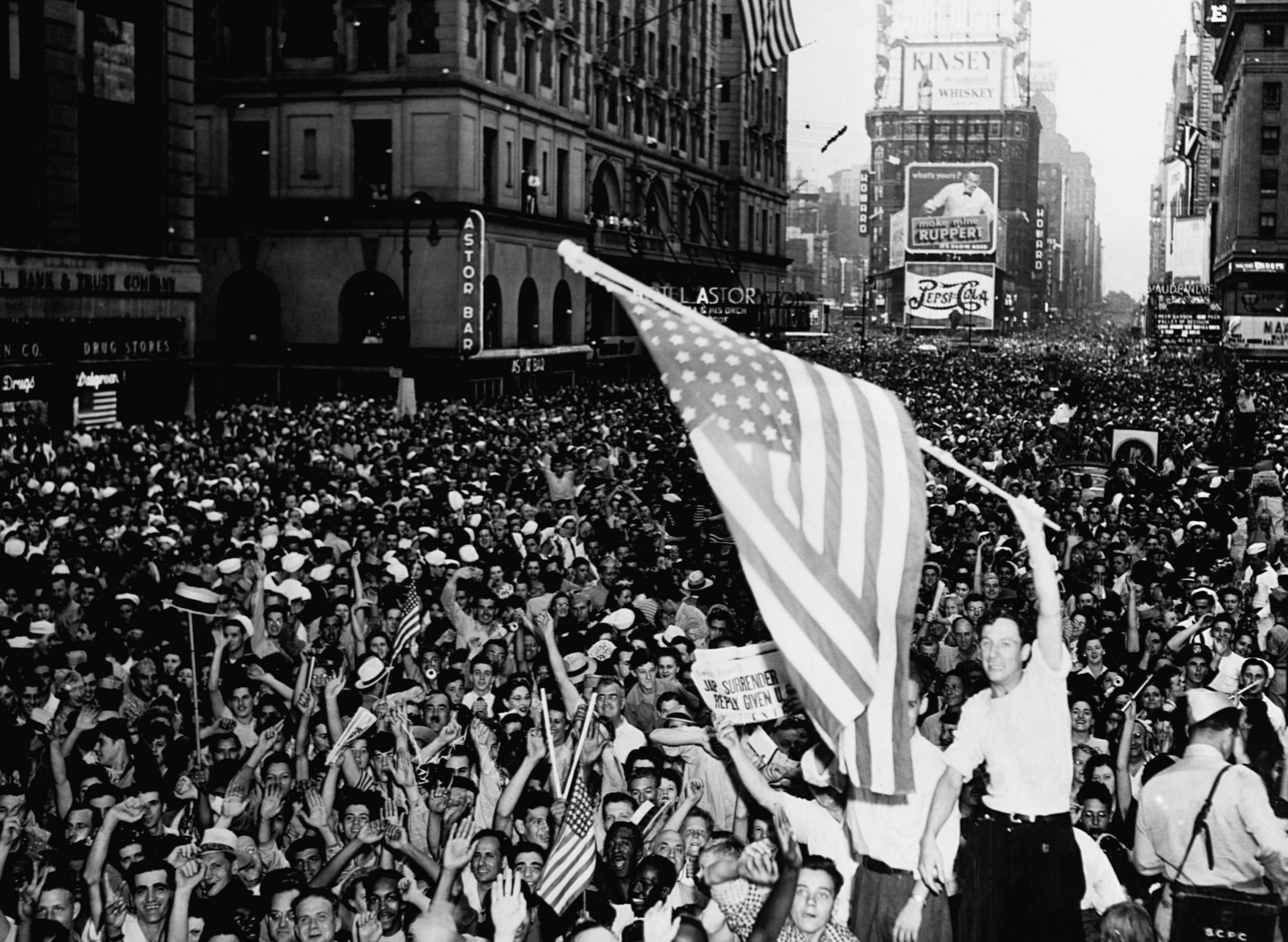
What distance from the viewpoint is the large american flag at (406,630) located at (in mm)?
13266

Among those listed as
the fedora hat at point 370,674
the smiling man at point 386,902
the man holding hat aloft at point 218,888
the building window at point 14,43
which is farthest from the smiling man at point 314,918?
the building window at point 14,43

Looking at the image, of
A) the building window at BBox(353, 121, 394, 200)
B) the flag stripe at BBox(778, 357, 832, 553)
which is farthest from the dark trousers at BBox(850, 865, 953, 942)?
the building window at BBox(353, 121, 394, 200)

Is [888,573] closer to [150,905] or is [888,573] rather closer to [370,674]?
[150,905]

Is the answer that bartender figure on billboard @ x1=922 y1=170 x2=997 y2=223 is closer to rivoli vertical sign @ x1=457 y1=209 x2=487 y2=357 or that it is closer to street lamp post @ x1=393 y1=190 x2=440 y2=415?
rivoli vertical sign @ x1=457 y1=209 x2=487 y2=357

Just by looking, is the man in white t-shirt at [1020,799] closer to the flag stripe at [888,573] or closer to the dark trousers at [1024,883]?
the dark trousers at [1024,883]

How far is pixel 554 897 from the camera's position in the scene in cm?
785

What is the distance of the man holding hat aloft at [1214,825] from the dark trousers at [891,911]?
0.95m

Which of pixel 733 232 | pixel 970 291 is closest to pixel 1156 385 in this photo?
pixel 733 232

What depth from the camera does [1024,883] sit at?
654 cm

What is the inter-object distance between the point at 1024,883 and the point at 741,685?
2212 millimetres

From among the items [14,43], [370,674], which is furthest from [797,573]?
[14,43]

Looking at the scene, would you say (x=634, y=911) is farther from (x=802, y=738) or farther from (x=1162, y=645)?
(x=1162, y=645)

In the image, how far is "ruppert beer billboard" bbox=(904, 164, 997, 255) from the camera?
150 m

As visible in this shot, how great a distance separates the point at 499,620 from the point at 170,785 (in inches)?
195
